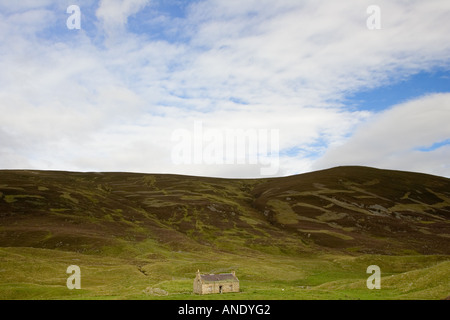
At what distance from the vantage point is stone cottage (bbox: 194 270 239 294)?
52.4 m

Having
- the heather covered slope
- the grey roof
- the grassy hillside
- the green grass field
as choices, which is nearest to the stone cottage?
the grey roof

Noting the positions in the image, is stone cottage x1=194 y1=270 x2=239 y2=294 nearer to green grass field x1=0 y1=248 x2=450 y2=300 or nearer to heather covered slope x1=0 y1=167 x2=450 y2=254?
green grass field x1=0 y1=248 x2=450 y2=300

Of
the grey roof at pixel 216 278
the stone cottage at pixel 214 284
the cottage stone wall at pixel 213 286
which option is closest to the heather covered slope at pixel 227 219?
the grey roof at pixel 216 278

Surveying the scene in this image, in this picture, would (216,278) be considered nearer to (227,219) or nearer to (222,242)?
(222,242)

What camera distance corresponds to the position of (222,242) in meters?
126

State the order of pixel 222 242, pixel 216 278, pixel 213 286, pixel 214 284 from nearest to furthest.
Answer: pixel 213 286 < pixel 214 284 < pixel 216 278 < pixel 222 242

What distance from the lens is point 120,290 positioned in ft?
184

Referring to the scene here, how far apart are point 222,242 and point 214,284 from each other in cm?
7319

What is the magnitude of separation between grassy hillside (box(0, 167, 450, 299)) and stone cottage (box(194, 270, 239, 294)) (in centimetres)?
265

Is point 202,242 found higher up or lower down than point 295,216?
lower down

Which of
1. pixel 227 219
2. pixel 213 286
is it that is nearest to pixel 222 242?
pixel 227 219
